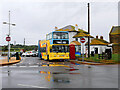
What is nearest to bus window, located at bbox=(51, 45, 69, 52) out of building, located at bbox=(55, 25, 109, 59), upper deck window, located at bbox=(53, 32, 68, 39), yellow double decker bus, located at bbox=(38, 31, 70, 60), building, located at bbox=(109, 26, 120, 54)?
yellow double decker bus, located at bbox=(38, 31, 70, 60)

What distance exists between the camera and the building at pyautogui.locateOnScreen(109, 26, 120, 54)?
209 feet

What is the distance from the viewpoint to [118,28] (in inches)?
2697

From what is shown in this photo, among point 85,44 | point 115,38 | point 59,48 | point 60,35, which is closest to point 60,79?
point 59,48

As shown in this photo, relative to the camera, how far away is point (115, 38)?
66.0 m

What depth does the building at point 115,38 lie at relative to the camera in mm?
63800

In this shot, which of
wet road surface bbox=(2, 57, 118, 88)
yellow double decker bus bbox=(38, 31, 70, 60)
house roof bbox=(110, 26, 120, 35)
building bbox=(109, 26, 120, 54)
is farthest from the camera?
house roof bbox=(110, 26, 120, 35)

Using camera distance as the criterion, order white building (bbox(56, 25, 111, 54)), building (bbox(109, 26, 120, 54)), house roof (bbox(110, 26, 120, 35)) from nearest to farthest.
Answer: white building (bbox(56, 25, 111, 54)) < building (bbox(109, 26, 120, 54)) < house roof (bbox(110, 26, 120, 35))

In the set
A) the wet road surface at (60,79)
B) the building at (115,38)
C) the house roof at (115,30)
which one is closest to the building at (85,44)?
the building at (115,38)

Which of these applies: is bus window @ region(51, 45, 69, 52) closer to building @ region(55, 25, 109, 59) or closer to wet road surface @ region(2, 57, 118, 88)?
wet road surface @ region(2, 57, 118, 88)

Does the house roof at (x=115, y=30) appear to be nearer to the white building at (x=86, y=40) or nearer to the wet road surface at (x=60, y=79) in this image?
the white building at (x=86, y=40)

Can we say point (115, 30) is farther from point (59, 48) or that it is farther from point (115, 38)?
point (59, 48)

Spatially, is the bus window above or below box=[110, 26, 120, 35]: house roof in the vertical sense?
below

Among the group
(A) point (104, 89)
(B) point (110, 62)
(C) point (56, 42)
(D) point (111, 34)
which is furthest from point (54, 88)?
(D) point (111, 34)

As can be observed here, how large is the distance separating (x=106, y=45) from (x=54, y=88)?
58694 millimetres
